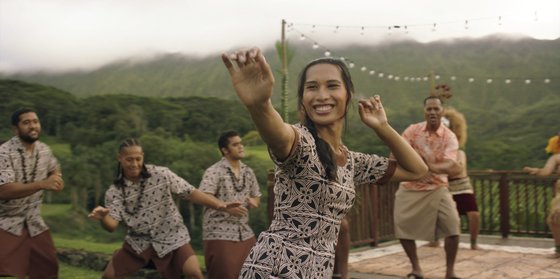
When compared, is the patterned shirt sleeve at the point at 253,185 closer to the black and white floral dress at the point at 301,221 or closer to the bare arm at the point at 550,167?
the black and white floral dress at the point at 301,221

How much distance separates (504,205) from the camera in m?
8.93

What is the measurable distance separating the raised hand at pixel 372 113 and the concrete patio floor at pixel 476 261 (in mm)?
3928

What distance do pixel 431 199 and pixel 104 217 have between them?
3043 millimetres

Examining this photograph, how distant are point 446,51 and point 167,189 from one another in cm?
9399

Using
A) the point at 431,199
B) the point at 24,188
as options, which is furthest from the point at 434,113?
the point at 24,188

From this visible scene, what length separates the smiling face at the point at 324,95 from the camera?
2.15 metres

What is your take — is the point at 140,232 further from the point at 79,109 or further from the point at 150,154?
the point at 79,109

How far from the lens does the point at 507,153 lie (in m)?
34.5

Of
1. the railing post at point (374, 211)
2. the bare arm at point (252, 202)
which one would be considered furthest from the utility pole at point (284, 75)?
the bare arm at point (252, 202)

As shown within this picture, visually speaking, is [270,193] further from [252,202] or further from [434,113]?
[434,113]

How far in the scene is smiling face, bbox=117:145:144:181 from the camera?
483 cm

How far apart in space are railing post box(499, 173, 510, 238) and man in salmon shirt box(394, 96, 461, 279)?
11.7 feet

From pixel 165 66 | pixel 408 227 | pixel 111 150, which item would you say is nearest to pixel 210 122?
pixel 111 150

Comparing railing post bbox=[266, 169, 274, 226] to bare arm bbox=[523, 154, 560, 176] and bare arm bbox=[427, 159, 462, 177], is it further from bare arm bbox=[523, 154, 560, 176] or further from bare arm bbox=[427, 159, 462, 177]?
bare arm bbox=[523, 154, 560, 176]
